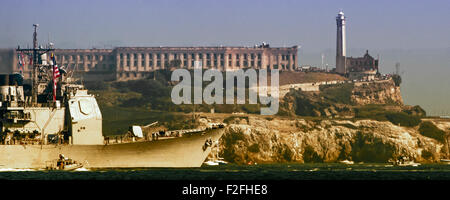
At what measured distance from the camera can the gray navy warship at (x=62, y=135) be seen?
90375mm

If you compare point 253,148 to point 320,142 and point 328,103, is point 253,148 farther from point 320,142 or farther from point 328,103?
point 328,103

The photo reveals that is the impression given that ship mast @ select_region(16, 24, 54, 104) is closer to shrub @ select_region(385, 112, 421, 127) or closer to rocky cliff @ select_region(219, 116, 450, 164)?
rocky cliff @ select_region(219, 116, 450, 164)

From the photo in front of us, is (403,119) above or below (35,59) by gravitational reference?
below

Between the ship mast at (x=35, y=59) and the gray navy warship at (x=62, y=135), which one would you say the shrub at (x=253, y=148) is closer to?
the gray navy warship at (x=62, y=135)

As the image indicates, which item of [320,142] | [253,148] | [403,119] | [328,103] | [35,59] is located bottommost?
[253,148]

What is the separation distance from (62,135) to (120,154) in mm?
6082

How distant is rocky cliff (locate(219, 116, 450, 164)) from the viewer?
133m

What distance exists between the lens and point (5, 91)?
97.1 meters

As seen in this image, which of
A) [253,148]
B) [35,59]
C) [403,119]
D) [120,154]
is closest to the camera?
[120,154]

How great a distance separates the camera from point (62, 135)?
92375 millimetres

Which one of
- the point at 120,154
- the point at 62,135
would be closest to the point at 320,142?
the point at 120,154

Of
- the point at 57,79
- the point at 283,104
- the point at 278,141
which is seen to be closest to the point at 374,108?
the point at 283,104

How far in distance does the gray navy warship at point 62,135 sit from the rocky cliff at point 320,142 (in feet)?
113

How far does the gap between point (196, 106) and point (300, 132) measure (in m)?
26.0
